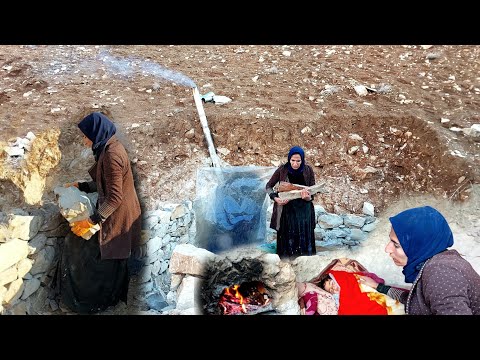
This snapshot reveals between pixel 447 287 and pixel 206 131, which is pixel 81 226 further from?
pixel 447 287

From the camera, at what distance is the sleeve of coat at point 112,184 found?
3.46m

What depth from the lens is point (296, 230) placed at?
440 cm

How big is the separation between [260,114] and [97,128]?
88.7 inches

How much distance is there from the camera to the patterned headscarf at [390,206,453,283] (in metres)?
2.40

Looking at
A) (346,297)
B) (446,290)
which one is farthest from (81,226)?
(446,290)

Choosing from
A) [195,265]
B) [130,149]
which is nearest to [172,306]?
[195,265]

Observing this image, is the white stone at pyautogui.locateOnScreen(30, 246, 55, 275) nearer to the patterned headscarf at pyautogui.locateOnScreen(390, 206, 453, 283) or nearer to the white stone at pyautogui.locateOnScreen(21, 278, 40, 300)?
the white stone at pyautogui.locateOnScreen(21, 278, 40, 300)

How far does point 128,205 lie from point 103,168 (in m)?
0.38

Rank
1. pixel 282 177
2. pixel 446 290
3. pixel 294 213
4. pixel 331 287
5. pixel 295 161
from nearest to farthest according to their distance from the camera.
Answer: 1. pixel 446 290
2. pixel 331 287
3. pixel 295 161
4. pixel 282 177
5. pixel 294 213

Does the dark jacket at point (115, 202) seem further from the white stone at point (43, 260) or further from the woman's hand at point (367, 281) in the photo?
the woman's hand at point (367, 281)

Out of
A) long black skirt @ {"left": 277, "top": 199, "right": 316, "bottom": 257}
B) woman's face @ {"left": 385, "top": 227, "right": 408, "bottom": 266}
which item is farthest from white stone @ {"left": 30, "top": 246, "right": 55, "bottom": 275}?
woman's face @ {"left": 385, "top": 227, "right": 408, "bottom": 266}

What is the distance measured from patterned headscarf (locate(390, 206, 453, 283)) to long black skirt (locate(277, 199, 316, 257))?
72.3 inches

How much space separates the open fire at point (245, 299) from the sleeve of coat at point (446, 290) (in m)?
1.27

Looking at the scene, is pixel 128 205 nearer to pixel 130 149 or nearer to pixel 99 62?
pixel 130 149
